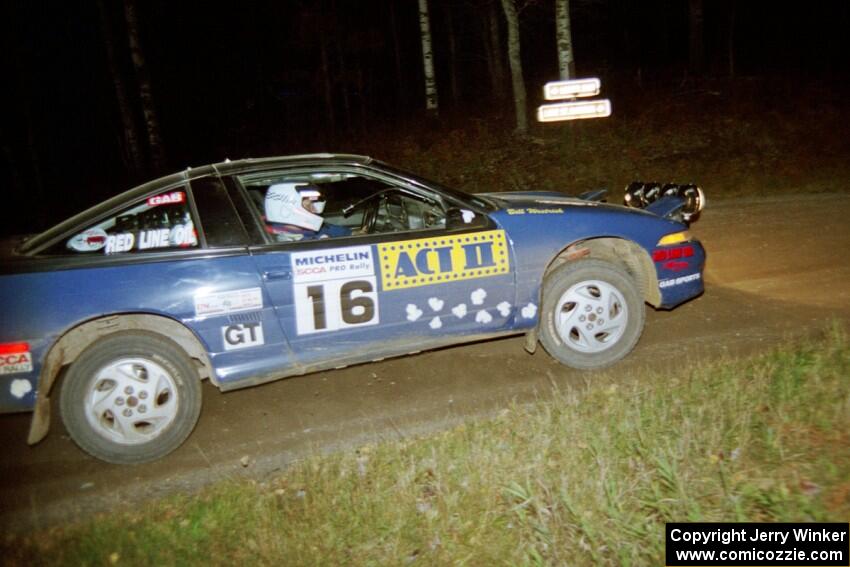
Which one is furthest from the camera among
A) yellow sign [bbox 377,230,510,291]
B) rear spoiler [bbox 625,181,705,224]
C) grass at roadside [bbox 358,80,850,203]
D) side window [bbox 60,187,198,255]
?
grass at roadside [bbox 358,80,850,203]

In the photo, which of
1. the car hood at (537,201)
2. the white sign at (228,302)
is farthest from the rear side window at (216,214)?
the car hood at (537,201)

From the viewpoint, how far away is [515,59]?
585 inches

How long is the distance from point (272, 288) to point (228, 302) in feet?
0.95

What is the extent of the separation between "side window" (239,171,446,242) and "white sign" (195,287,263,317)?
0.41 m

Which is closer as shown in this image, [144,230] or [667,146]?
[144,230]

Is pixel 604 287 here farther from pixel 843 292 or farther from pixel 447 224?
pixel 843 292

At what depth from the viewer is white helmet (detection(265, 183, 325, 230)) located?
451cm

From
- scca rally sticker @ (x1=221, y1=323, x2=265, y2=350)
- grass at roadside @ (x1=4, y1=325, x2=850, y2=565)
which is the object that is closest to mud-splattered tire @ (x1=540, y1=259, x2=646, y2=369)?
grass at roadside @ (x1=4, y1=325, x2=850, y2=565)

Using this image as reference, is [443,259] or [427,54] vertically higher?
[427,54]

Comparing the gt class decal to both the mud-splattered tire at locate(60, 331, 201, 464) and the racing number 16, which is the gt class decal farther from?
the mud-splattered tire at locate(60, 331, 201, 464)

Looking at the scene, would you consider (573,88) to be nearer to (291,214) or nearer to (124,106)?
(291,214)

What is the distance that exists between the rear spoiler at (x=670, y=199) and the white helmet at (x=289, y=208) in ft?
9.31

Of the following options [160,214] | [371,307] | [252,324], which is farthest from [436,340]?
[160,214]

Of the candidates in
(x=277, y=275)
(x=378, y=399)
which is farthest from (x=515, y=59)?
(x=277, y=275)
